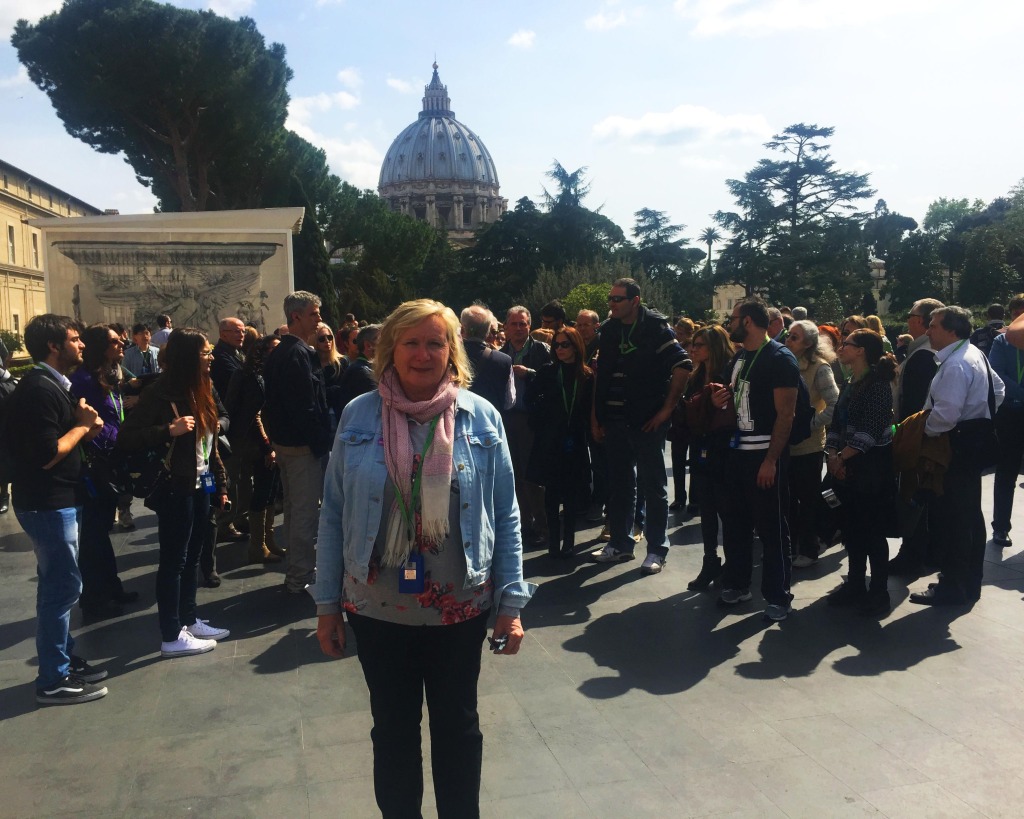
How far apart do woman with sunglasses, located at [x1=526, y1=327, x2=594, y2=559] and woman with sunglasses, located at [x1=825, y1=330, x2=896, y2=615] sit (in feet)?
5.92

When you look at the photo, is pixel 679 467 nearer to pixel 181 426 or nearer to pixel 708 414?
pixel 708 414

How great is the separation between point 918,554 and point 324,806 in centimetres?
423

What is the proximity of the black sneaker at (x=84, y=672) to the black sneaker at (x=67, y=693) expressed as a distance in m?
0.09

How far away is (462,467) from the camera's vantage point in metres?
2.36

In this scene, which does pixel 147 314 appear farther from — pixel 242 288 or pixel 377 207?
pixel 377 207

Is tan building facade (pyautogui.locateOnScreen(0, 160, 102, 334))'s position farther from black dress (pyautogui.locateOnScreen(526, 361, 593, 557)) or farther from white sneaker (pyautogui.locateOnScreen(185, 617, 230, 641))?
white sneaker (pyautogui.locateOnScreen(185, 617, 230, 641))

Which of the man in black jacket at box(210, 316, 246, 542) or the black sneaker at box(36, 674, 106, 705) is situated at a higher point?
the man in black jacket at box(210, 316, 246, 542)

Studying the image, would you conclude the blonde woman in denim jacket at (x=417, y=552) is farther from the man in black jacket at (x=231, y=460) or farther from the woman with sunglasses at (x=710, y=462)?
the man in black jacket at (x=231, y=460)

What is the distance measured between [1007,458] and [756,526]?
249 centimetres

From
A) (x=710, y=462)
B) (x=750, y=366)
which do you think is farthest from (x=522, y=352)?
(x=750, y=366)

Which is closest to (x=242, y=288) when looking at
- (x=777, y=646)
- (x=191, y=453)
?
(x=191, y=453)

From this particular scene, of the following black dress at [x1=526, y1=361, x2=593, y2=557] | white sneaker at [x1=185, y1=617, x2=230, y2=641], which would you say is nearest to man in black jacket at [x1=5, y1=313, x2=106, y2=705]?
white sneaker at [x1=185, y1=617, x2=230, y2=641]

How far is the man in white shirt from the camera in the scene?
4.86m

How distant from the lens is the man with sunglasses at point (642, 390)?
5.61m
